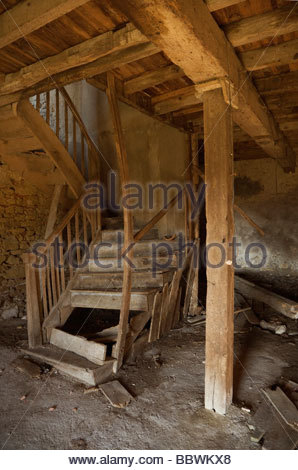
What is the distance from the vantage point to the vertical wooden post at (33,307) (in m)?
3.80

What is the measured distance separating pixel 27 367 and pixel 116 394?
4.01 ft

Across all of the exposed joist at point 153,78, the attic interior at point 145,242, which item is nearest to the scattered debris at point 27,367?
the attic interior at point 145,242

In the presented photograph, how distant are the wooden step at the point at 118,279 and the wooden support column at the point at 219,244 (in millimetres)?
1512

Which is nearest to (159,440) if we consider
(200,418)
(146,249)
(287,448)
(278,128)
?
(200,418)

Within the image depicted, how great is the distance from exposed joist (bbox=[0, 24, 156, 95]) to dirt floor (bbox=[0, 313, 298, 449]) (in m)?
3.21

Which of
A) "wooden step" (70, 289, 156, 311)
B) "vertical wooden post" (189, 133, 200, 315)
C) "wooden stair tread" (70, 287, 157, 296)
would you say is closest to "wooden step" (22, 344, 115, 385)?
"wooden step" (70, 289, 156, 311)

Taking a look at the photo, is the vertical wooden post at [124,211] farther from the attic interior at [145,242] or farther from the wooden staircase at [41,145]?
the wooden staircase at [41,145]

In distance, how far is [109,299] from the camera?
3883 millimetres

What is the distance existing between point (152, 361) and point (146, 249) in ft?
5.30

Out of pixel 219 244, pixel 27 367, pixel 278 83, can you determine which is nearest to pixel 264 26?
pixel 278 83

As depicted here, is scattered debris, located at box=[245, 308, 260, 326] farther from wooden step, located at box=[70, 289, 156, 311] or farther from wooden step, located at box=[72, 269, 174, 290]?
wooden step, located at box=[70, 289, 156, 311]

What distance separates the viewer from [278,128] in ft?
17.7
